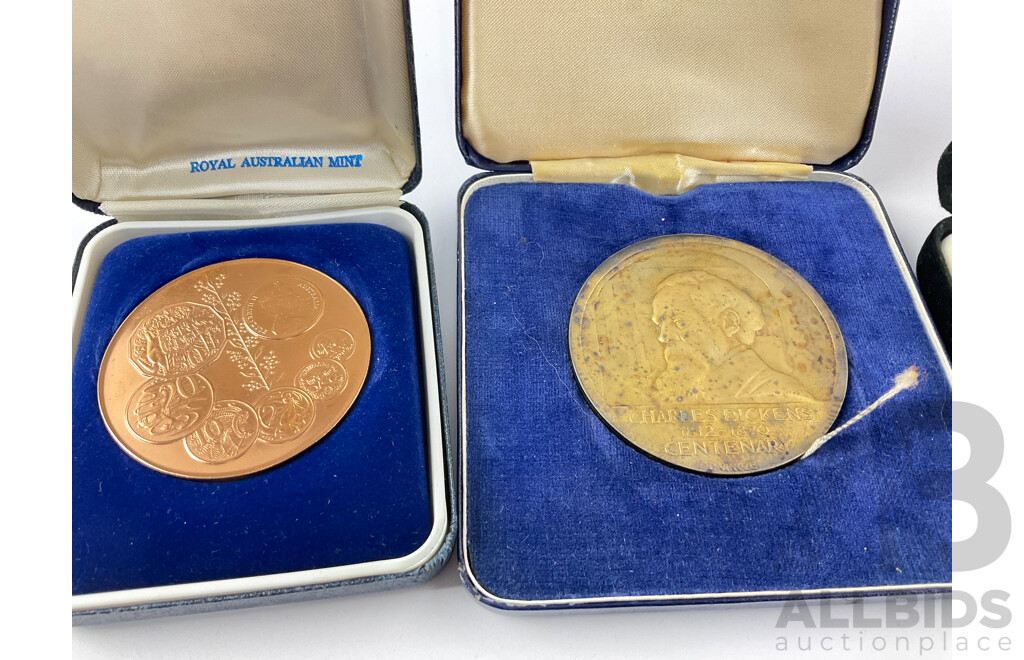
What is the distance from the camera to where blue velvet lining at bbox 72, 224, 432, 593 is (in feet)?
2.58

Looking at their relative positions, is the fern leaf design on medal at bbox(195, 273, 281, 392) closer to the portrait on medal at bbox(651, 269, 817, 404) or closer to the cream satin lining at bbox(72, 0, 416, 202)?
the cream satin lining at bbox(72, 0, 416, 202)

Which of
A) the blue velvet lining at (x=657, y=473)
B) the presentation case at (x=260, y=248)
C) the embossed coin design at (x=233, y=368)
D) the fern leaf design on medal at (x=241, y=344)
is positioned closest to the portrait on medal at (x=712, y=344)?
the blue velvet lining at (x=657, y=473)

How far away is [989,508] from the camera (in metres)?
0.87

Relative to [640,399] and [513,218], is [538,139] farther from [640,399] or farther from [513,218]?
[640,399]

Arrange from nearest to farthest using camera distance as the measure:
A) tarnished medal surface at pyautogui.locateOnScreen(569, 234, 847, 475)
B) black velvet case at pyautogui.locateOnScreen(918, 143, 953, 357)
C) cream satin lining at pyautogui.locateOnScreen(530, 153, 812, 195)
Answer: tarnished medal surface at pyautogui.locateOnScreen(569, 234, 847, 475), black velvet case at pyautogui.locateOnScreen(918, 143, 953, 357), cream satin lining at pyautogui.locateOnScreen(530, 153, 812, 195)

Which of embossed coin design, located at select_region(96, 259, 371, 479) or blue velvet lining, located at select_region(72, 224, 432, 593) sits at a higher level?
embossed coin design, located at select_region(96, 259, 371, 479)

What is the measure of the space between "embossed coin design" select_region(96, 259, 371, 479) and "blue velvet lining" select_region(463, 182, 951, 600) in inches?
8.5

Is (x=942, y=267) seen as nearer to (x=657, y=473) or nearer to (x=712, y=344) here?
(x=712, y=344)

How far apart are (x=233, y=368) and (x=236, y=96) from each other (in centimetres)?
46

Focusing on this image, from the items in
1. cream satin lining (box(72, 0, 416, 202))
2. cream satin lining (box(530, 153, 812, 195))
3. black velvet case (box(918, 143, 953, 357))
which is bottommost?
black velvet case (box(918, 143, 953, 357))

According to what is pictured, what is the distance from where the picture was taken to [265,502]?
819 mm

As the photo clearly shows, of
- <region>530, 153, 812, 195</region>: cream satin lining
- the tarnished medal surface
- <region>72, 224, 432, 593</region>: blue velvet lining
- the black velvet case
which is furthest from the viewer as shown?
<region>530, 153, 812, 195</region>: cream satin lining

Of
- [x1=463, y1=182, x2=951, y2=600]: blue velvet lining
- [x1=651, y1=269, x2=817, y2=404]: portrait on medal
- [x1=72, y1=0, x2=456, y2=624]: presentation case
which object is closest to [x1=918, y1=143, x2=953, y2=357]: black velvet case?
[x1=463, y1=182, x2=951, y2=600]: blue velvet lining

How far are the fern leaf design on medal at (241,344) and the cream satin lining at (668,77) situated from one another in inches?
20.4
